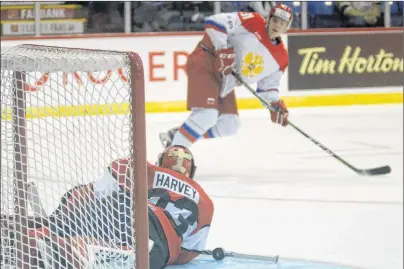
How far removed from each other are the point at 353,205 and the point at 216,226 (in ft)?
2.00

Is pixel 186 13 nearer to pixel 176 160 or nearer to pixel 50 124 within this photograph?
pixel 176 160

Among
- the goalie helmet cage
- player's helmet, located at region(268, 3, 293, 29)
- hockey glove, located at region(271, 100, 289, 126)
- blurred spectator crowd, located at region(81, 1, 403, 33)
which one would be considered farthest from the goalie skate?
the goalie helmet cage

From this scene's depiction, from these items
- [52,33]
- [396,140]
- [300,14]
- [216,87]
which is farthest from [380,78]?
[216,87]

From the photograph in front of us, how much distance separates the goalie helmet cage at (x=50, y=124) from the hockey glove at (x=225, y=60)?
1.25 meters

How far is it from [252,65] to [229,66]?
0.12 metres

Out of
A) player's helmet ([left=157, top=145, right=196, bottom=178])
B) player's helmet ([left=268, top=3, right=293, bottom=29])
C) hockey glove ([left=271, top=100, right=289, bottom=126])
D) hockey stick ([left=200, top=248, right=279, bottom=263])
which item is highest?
player's helmet ([left=268, top=3, right=293, bottom=29])

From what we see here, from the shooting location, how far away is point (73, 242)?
6.39 feet

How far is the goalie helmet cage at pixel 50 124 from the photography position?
5.60ft

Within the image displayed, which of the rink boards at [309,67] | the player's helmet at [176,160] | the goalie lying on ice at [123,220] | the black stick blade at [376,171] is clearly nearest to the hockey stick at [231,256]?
the goalie lying on ice at [123,220]

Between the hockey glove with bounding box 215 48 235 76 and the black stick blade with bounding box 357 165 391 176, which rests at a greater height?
the hockey glove with bounding box 215 48 235 76

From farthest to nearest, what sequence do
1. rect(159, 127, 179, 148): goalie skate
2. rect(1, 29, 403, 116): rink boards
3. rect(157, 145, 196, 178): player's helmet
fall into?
rect(1, 29, 403, 116): rink boards < rect(159, 127, 179, 148): goalie skate < rect(157, 145, 196, 178): player's helmet

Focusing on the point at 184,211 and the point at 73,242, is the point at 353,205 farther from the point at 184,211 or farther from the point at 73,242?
the point at 73,242

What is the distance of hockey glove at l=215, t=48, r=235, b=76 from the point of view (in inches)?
133

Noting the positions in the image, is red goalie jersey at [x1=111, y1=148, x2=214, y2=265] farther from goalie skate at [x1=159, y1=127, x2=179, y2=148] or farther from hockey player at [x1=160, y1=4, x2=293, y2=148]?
goalie skate at [x1=159, y1=127, x2=179, y2=148]
